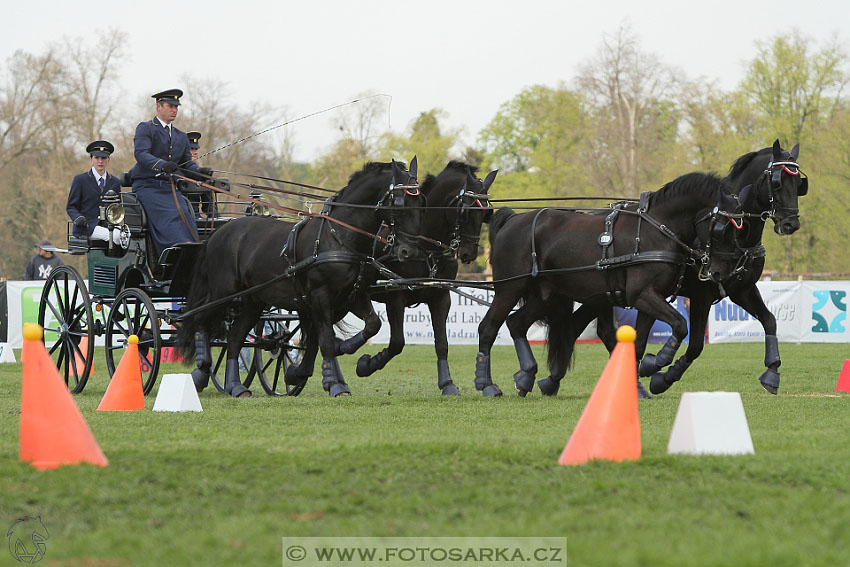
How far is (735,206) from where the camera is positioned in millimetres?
9469

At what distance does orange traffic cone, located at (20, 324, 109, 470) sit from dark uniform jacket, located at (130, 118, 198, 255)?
18.5ft

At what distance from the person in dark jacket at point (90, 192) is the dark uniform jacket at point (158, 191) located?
71 cm

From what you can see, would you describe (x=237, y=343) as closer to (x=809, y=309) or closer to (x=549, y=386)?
(x=549, y=386)

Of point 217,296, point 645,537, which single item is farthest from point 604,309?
point 645,537

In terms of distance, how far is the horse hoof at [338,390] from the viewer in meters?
10.7

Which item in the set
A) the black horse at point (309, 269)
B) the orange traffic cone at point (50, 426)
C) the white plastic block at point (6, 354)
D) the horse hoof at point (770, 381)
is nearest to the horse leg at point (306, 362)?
the black horse at point (309, 269)

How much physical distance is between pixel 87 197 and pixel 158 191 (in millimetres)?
1253

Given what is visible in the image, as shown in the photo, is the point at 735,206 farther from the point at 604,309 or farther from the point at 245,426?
the point at 245,426

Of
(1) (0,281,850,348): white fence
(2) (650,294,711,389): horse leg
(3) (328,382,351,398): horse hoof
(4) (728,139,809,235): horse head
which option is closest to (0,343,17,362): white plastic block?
(1) (0,281,850,348): white fence

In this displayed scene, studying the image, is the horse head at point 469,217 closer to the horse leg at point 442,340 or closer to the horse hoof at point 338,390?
the horse leg at point 442,340

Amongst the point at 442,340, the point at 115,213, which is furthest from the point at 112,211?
the point at 442,340

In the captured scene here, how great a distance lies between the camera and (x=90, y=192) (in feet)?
39.8

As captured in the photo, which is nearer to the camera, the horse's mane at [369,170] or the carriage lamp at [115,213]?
the horse's mane at [369,170]

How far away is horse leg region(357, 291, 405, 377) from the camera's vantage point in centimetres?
1095
